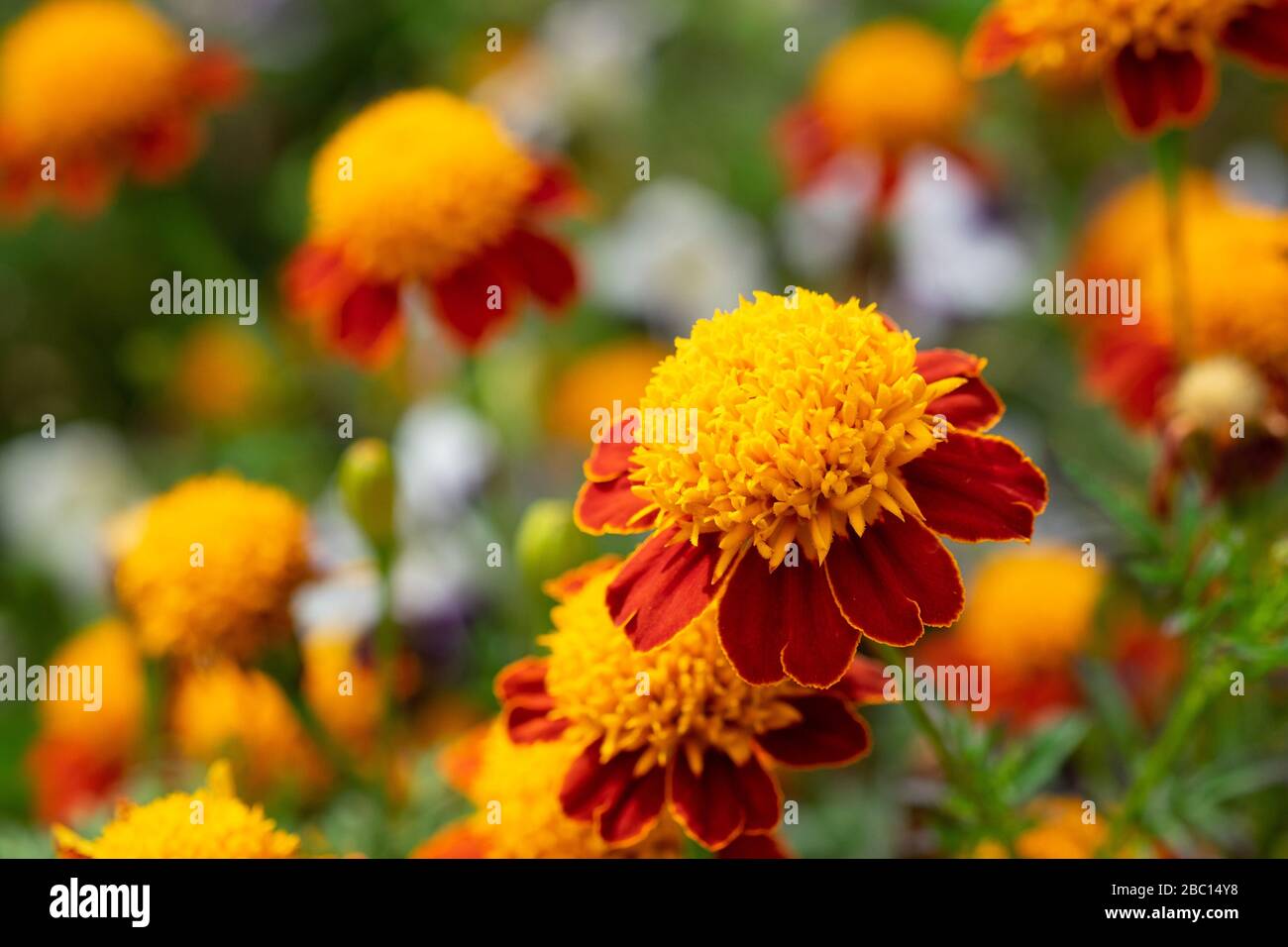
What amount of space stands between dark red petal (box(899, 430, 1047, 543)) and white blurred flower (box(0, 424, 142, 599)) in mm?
1578

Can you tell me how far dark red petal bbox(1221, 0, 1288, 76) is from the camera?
109cm

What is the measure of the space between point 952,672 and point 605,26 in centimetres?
153

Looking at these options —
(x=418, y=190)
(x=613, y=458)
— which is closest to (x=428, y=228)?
(x=418, y=190)

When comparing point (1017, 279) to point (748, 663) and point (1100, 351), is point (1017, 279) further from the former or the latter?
point (748, 663)

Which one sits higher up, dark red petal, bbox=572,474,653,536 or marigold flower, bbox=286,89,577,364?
marigold flower, bbox=286,89,577,364

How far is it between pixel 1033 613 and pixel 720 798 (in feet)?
2.46

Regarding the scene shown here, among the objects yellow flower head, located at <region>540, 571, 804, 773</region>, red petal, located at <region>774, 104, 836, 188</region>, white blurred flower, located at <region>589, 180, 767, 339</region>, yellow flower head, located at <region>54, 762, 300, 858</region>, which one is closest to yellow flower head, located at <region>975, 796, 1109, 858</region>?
yellow flower head, located at <region>540, 571, 804, 773</region>

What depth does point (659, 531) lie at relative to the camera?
89 cm

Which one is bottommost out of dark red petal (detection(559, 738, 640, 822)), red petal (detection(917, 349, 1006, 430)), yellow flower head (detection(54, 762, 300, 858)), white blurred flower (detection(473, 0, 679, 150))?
yellow flower head (detection(54, 762, 300, 858))

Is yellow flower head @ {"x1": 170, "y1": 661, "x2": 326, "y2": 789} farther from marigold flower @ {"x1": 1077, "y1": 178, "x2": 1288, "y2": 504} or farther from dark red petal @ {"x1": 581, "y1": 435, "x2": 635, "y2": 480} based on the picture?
marigold flower @ {"x1": 1077, "y1": 178, "x2": 1288, "y2": 504}

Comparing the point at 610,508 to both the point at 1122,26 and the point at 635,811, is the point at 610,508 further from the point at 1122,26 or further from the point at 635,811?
the point at 1122,26

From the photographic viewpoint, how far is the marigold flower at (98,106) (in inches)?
71.4

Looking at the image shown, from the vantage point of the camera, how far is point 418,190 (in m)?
1.34
